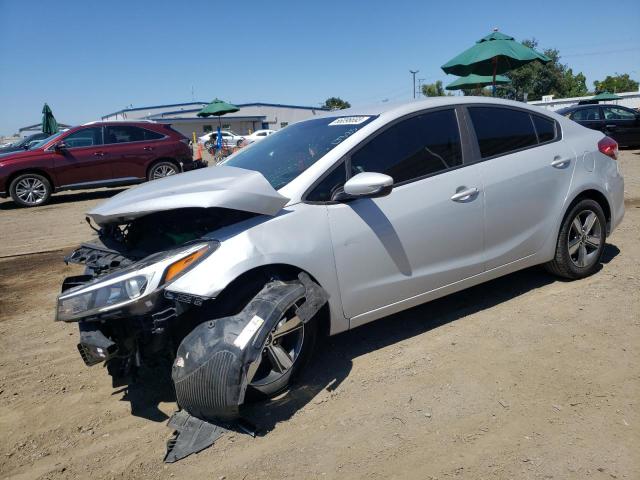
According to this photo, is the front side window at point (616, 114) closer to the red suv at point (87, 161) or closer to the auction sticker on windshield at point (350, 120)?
the red suv at point (87, 161)

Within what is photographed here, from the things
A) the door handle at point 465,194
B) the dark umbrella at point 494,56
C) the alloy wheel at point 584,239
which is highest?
the dark umbrella at point 494,56

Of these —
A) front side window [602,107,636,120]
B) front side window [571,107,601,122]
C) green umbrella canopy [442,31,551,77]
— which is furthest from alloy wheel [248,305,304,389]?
front side window [602,107,636,120]

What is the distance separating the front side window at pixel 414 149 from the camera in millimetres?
3109

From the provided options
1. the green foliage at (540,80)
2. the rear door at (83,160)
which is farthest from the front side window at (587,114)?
the green foliage at (540,80)

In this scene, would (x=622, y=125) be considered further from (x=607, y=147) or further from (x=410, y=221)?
(x=410, y=221)

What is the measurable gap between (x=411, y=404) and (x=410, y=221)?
111cm

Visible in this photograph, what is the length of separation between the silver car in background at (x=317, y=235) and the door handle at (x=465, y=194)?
1cm

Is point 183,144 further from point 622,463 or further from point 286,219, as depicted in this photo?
point 622,463

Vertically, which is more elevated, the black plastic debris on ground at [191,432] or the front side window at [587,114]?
the front side window at [587,114]

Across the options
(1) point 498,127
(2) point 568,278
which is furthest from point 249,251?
(2) point 568,278

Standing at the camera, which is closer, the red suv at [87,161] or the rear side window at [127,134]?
the red suv at [87,161]

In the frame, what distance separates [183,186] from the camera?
2900mm

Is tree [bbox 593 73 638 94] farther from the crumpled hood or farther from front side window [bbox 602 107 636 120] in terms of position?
the crumpled hood

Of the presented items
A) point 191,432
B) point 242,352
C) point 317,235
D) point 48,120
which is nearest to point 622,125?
point 317,235
